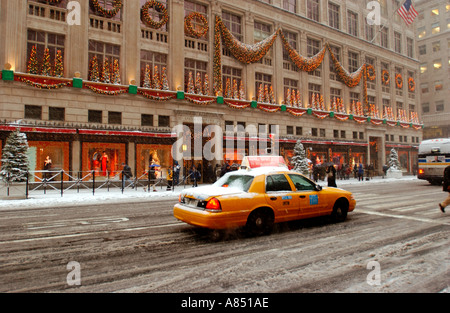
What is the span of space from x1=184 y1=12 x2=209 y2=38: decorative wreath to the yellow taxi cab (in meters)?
21.9

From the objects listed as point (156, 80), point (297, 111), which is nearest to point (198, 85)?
point (156, 80)

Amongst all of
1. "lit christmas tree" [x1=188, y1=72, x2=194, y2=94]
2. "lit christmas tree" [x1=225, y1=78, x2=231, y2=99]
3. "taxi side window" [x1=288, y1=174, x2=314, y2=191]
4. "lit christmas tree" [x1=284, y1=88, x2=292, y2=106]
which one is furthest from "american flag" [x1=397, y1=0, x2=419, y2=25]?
"taxi side window" [x1=288, y1=174, x2=314, y2=191]

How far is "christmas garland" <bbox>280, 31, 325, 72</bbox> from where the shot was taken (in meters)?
30.8

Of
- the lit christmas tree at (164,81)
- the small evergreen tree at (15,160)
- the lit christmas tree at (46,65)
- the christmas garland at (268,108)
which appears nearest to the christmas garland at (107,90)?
the lit christmas tree at (46,65)

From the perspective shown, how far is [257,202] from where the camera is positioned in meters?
6.05

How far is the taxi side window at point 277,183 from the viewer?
6508 mm

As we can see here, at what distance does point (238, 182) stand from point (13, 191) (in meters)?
12.8

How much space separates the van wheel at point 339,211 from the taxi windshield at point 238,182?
272cm

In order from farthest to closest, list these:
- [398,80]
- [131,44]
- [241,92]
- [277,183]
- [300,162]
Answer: [398,80]
[241,92]
[300,162]
[131,44]
[277,183]

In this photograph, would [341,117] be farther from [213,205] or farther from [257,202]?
[213,205]

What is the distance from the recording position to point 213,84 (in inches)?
1031

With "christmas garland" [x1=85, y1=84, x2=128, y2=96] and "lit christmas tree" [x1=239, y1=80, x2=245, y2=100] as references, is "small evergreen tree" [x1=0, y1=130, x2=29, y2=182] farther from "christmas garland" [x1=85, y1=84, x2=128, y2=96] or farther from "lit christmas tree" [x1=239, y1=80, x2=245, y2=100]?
"lit christmas tree" [x1=239, y1=80, x2=245, y2=100]
